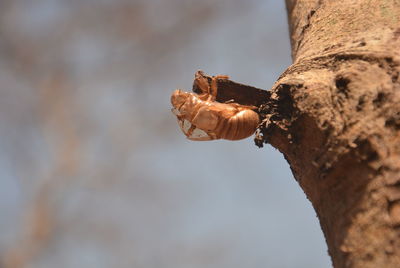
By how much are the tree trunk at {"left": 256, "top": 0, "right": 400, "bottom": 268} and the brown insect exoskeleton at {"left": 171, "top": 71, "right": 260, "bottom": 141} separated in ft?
0.36

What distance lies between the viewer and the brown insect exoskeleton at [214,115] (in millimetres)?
1098

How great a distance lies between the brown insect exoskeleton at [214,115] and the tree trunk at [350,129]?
0.11m

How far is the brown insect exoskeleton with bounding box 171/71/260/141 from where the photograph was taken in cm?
110

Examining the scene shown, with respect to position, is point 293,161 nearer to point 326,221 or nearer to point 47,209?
point 326,221

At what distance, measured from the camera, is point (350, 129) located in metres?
0.78

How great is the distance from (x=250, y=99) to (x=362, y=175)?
0.36 m

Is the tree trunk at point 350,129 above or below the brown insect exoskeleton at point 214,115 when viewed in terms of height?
below

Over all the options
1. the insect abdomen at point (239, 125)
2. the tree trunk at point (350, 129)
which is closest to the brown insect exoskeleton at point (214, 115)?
the insect abdomen at point (239, 125)

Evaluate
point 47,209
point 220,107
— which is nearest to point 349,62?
point 220,107

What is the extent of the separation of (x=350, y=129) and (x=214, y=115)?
1.59 ft

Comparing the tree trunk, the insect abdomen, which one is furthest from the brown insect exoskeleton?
the tree trunk

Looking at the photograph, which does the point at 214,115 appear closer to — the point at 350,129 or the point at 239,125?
the point at 239,125

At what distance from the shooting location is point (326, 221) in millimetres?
811

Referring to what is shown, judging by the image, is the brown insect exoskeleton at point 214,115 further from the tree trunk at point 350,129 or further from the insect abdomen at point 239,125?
the tree trunk at point 350,129
